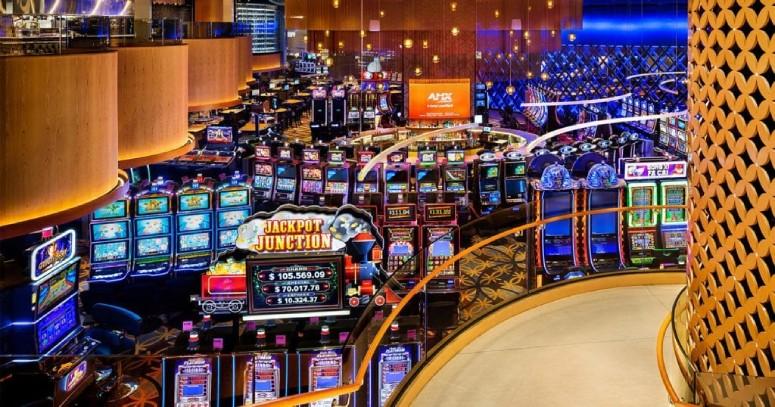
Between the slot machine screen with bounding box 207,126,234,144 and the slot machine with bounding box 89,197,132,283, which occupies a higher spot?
the slot machine screen with bounding box 207,126,234,144

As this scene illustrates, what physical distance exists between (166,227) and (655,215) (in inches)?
231

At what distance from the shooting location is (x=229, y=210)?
9281 millimetres

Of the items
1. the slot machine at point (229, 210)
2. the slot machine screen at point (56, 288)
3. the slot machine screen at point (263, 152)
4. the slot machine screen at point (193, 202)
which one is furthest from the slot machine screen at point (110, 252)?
the slot machine screen at point (263, 152)

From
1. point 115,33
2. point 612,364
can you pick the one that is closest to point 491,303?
point 612,364

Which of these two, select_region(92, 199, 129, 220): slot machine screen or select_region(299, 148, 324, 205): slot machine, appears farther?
select_region(299, 148, 324, 205): slot machine

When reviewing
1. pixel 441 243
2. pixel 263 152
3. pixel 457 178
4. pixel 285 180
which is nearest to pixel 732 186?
pixel 441 243

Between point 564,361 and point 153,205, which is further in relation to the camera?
point 153,205

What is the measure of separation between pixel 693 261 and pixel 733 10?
3.90 ft

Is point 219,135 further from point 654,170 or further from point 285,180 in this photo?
point 654,170

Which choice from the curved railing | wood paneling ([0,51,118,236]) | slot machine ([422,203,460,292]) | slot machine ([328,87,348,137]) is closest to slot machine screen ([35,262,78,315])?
the curved railing

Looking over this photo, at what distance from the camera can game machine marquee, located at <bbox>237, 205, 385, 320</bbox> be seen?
7246mm

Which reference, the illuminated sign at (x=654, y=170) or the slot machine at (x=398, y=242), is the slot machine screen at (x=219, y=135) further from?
the illuminated sign at (x=654, y=170)

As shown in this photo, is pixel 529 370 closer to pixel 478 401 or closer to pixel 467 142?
pixel 478 401

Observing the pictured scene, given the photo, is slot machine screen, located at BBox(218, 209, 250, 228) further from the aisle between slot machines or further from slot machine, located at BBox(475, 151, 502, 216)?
the aisle between slot machines
